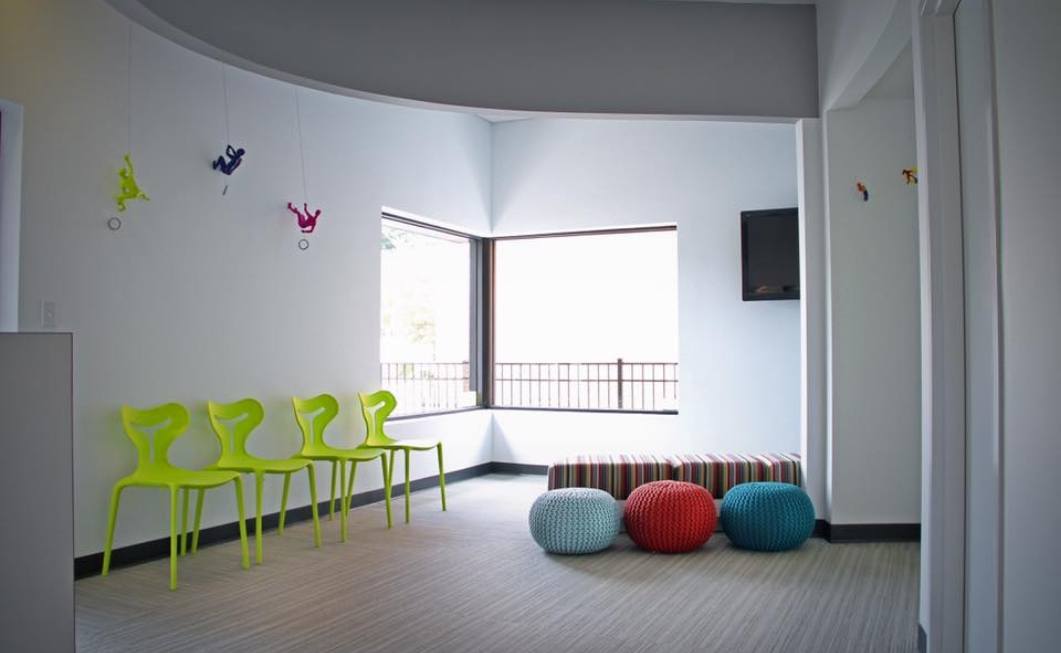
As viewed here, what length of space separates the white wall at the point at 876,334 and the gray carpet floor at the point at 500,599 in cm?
37

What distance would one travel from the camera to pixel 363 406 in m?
6.11

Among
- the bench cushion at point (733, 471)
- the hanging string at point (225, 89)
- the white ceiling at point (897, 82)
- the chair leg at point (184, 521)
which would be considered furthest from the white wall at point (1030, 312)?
the hanging string at point (225, 89)

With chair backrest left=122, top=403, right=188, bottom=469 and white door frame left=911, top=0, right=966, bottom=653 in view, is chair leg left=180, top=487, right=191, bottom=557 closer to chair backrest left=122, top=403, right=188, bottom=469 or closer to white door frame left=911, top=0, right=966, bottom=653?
chair backrest left=122, top=403, right=188, bottom=469

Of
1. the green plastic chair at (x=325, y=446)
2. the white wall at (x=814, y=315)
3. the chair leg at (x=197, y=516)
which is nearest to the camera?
the chair leg at (x=197, y=516)

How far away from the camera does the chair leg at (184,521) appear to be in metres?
4.71

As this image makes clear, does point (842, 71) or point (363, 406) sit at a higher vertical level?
point (842, 71)

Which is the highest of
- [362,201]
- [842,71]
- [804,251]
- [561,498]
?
[842,71]

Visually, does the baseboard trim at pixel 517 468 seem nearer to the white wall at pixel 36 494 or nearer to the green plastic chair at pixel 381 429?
the green plastic chair at pixel 381 429

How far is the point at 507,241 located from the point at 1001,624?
6.41m

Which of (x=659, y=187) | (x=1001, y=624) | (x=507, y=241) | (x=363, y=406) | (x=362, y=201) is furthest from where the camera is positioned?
(x=507, y=241)

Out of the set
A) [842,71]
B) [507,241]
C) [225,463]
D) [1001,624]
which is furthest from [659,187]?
[1001,624]

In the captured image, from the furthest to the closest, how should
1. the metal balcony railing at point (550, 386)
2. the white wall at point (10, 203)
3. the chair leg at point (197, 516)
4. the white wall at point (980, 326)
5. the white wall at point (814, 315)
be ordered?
the metal balcony railing at point (550, 386) → the white wall at point (814, 315) → the chair leg at point (197, 516) → the white wall at point (10, 203) → the white wall at point (980, 326)

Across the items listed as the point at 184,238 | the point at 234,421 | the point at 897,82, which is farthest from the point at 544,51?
the point at 234,421

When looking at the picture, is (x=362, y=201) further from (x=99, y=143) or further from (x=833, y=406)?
(x=833, y=406)
